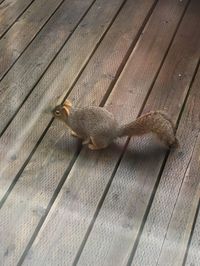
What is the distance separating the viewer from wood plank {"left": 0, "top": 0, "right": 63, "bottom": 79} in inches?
89.0

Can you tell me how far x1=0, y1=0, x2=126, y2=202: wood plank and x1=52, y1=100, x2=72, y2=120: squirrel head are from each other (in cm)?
10

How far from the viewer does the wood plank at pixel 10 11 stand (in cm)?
245

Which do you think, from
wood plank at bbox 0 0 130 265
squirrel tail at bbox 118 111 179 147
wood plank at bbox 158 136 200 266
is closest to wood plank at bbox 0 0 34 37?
wood plank at bbox 0 0 130 265

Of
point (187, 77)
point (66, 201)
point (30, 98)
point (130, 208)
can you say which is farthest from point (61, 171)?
point (187, 77)

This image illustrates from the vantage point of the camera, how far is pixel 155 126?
1.76m

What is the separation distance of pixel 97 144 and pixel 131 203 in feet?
0.87

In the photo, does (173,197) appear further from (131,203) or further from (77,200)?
(77,200)

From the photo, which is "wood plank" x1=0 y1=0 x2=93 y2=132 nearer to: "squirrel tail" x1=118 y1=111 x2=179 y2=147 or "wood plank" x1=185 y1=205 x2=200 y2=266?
"squirrel tail" x1=118 y1=111 x2=179 y2=147

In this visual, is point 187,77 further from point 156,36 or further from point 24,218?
point 24,218

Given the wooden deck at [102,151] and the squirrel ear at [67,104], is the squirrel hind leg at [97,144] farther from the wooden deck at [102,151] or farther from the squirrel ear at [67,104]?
the squirrel ear at [67,104]

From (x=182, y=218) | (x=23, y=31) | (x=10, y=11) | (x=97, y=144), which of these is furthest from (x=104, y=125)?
(x=10, y=11)

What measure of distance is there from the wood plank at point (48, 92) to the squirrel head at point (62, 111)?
0.10 m

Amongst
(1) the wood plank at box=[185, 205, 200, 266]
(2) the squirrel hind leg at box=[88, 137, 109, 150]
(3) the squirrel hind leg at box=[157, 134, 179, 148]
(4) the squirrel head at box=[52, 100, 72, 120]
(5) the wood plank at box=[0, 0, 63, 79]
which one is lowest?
(1) the wood plank at box=[185, 205, 200, 266]

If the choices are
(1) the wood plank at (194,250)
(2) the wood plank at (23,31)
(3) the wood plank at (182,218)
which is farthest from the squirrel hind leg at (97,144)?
(2) the wood plank at (23,31)
